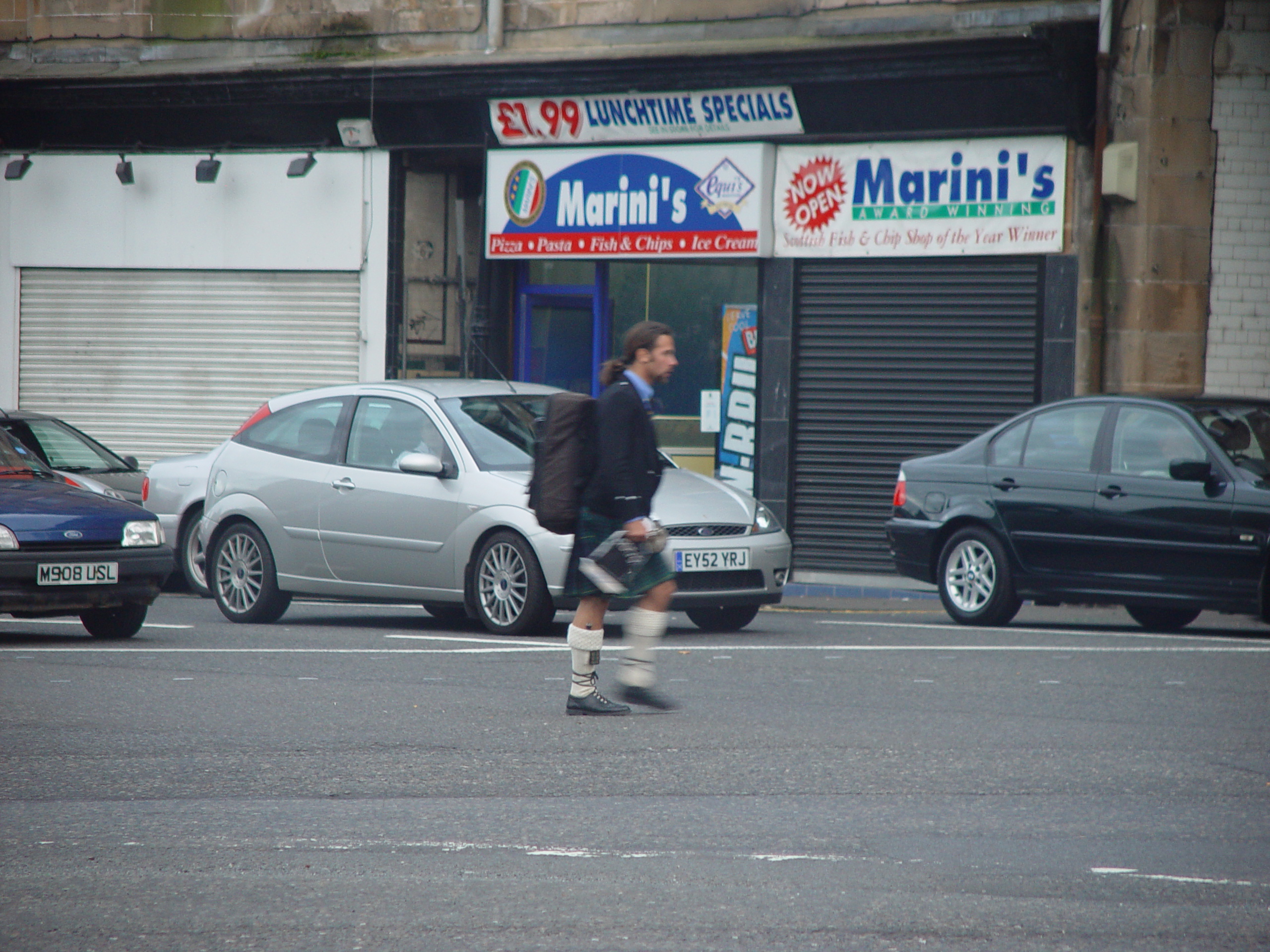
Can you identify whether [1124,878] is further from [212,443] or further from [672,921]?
[212,443]

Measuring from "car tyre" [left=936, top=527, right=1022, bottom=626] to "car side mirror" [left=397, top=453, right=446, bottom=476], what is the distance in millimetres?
3872

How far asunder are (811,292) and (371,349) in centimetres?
518

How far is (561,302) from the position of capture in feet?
64.1

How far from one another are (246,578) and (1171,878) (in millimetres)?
8560

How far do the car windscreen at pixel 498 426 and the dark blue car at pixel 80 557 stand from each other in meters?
2.04

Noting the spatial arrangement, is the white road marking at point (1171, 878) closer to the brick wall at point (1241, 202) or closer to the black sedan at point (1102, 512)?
the black sedan at point (1102, 512)

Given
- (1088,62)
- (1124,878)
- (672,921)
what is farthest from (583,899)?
(1088,62)

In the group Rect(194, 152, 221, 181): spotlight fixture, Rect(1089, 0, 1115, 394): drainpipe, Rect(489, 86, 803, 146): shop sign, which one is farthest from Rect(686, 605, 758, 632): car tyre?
Rect(194, 152, 221, 181): spotlight fixture

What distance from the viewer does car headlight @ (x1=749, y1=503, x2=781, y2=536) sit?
1138 cm

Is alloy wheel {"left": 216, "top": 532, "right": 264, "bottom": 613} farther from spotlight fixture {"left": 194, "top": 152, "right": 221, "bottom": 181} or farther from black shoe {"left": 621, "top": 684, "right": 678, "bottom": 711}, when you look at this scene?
spotlight fixture {"left": 194, "top": 152, "right": 221, "bottom": 181}

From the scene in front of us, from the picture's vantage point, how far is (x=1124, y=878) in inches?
192

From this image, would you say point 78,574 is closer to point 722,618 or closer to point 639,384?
point 722,618

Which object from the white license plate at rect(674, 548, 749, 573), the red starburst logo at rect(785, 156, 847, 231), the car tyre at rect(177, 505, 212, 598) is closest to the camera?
the white license plate at rect(674, 548, 749, 573)

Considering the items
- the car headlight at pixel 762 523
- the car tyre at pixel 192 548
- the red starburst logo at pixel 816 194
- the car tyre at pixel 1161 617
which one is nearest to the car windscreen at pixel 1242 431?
the car tyre at pixel 1161 617
